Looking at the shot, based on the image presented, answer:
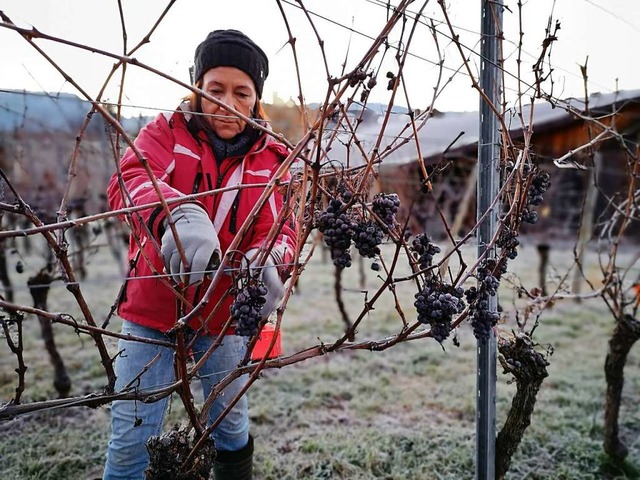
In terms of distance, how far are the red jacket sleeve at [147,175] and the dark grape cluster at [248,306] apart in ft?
1.00

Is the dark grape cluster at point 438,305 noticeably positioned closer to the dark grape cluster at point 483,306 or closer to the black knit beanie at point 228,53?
the dark grape cluster at point 483,306

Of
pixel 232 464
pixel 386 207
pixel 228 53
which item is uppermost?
pixel 228 53

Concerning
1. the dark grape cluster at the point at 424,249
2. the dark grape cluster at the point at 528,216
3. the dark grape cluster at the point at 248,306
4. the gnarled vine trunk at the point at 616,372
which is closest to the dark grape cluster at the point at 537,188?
the dark grape cluster at the point at 528,216

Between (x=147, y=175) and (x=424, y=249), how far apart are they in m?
0.77

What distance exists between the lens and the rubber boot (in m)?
1.77

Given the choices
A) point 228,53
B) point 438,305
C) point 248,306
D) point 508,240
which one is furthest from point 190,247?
point 508,240

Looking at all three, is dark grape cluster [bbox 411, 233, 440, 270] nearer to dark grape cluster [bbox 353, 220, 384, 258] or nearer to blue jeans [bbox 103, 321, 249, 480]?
dark grape cluster [bbox 353, 220, 384, 258]

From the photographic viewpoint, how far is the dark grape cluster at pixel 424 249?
1.27m

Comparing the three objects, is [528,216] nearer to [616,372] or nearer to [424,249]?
[424,249]

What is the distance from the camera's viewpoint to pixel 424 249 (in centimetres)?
128

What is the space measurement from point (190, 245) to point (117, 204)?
436mm

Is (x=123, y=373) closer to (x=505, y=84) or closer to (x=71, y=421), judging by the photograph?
(x=505, y=84)

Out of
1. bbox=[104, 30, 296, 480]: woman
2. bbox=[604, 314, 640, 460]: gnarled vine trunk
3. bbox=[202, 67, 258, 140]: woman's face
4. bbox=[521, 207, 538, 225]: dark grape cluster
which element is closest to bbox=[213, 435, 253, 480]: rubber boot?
bbox=[104, 30, 296, 480]: woman

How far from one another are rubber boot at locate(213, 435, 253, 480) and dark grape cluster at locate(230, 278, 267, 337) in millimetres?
939
